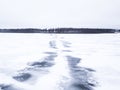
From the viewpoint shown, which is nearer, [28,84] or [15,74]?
[28,84]

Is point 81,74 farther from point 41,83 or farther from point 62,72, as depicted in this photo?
point 41,83

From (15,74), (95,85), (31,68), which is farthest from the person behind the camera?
(31,68)

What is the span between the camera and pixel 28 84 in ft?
15.6

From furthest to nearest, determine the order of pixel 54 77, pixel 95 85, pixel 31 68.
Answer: pixel 31 68, pixel 54 77, pixel 95 85

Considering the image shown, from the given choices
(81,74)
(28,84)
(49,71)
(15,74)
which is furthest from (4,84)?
(81,74)

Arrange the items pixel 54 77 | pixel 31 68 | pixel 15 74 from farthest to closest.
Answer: pixel 31 68 < pixel 15 74 < pixel 54 77

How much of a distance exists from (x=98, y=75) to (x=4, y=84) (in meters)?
2.26

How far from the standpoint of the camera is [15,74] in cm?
571

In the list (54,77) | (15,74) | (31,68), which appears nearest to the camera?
(54,77)

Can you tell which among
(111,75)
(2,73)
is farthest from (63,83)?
(2,73)

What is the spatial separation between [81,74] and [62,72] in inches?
20.0

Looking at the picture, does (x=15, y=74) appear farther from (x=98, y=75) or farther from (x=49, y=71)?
(x=98, y=75)

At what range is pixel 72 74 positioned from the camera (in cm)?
570

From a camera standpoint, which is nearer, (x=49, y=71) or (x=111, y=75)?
(x=111, y=75)
